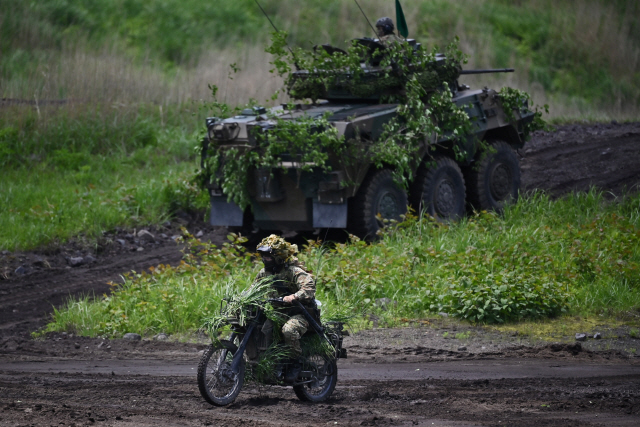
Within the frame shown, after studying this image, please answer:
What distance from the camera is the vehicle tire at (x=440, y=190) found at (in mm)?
11211

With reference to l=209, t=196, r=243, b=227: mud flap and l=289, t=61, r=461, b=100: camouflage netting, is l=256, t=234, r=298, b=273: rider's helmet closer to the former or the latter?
l=209, t=196, r=243, b=227: mud flap

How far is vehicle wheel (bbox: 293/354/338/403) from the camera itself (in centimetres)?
568

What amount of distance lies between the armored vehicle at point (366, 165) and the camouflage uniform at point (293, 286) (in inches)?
161

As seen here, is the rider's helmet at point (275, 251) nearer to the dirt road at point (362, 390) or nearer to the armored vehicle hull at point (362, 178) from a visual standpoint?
the dirt road at point (362, 390)

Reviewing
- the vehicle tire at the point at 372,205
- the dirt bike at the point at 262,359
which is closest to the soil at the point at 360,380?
the dirt bike at the point at 262,359

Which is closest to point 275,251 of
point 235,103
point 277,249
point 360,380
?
point 277,249

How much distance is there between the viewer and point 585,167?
1390 centimetres

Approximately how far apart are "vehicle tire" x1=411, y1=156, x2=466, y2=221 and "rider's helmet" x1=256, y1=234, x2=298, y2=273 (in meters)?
5.52

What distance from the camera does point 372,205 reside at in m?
10.4

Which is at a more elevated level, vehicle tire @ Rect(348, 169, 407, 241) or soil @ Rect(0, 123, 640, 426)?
vehicle tire @ Rect(348, 169, 407, 241)

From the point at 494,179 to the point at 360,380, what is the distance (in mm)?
6716

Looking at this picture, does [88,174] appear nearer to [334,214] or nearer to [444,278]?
[334,214]

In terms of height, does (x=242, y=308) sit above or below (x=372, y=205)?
below

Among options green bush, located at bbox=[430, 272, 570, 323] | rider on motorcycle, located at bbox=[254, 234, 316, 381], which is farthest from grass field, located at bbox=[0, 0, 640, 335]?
rider on motorcycle, located at bbox=[254, 234, 316, 381]
